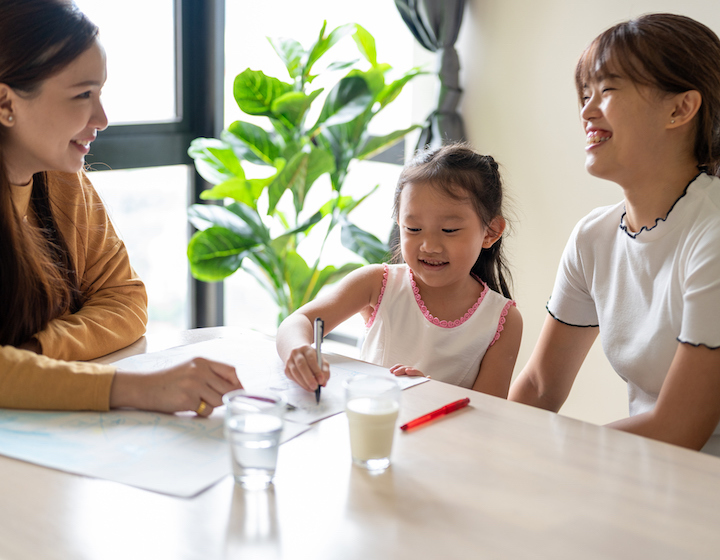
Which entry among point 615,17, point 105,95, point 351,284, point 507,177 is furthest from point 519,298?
point 105,95

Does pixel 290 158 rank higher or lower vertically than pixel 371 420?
higher

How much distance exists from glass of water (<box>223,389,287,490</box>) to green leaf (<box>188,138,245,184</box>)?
2080mm

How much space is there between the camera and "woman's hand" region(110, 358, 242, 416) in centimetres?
100

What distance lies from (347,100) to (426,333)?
49.6 inches

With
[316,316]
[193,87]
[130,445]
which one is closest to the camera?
[130,445]

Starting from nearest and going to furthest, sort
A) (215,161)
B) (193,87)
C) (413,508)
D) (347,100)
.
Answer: (413,508) < (347,100) < (215,161) < (193,87)

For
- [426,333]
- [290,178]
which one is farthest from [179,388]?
[290,178]

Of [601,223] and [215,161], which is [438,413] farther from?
[215,161]

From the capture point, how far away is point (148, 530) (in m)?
0.71

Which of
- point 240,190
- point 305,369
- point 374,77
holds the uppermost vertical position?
point 374,77

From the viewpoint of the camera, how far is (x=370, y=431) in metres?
0.86

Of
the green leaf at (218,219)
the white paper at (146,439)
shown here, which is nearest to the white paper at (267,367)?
the white paper at (146,439)

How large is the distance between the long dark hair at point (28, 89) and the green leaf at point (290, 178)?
1296mm

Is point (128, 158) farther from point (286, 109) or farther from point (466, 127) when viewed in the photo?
point (466, 127)
